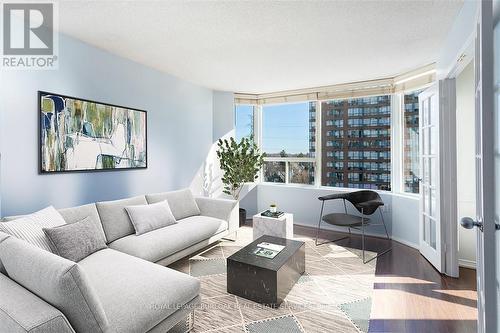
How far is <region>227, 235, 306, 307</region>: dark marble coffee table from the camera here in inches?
83.8

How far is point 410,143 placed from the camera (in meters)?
3.80

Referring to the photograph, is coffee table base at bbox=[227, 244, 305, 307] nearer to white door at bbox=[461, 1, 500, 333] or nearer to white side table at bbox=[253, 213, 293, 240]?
white side table at bbox=[253, 213, 293, 240]

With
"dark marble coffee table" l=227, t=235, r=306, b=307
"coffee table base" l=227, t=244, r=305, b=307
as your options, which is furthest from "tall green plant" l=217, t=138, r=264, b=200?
"coffee table base" l=227, t=244, r=305, b=307

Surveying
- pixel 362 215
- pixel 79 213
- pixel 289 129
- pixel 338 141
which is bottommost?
pixel 362 215

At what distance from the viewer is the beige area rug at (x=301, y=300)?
1.93 m

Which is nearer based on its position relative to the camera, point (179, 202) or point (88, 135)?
point (88, 135)

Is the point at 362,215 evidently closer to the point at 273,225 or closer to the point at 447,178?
the point at 447,178

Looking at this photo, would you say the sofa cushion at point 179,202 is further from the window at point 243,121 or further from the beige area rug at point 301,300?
the window at point 243,121

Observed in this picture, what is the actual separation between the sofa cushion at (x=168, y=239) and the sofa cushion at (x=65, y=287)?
1082mm

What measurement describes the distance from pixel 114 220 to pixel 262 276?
5.37ft

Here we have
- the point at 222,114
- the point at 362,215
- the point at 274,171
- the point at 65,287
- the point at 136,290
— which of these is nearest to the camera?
the point at 65,287

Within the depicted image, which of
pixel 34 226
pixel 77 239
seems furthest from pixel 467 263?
pixel 34 226

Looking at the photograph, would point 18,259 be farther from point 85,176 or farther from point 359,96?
point 359,96

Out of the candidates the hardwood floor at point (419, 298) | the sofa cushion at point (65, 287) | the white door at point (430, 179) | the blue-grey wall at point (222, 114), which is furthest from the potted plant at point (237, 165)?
the sofa cushion at point (65, 287)
